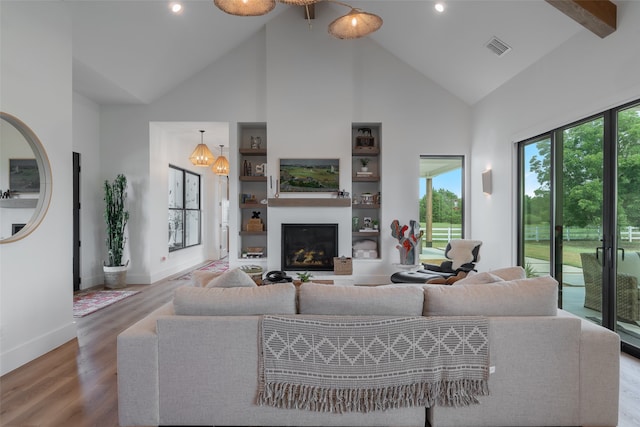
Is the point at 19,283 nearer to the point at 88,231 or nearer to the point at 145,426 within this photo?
the point at 145,426

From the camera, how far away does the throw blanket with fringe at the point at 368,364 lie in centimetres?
189

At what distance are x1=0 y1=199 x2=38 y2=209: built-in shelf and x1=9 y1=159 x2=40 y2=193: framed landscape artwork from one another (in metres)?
0.08

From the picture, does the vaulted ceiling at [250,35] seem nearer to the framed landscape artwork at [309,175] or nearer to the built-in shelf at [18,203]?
the built-in shelf at [18,203]

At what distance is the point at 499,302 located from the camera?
1979mm

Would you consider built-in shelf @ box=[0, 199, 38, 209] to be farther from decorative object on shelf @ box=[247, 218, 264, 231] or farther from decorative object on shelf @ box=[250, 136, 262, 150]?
decorative object on shelf @ box=[250, 136, 262, 150]

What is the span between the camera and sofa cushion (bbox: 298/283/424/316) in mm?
1954

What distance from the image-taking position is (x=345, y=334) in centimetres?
190

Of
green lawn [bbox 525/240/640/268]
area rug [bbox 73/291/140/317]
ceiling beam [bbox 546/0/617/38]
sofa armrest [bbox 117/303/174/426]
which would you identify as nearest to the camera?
sofa armrest [bbox 117/303/174/426]

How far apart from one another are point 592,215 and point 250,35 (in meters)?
5.47

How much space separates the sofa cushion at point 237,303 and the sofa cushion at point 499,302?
80 cm

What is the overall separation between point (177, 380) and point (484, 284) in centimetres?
180

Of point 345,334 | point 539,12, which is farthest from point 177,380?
point 539,12

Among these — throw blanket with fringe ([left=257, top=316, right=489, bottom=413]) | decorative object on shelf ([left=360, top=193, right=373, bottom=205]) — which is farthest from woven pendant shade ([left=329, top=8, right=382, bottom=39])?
decorative object on shelf ([left=360, top=193, right=373, bottom=205])

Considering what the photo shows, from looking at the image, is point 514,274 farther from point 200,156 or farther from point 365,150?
point 200,156
